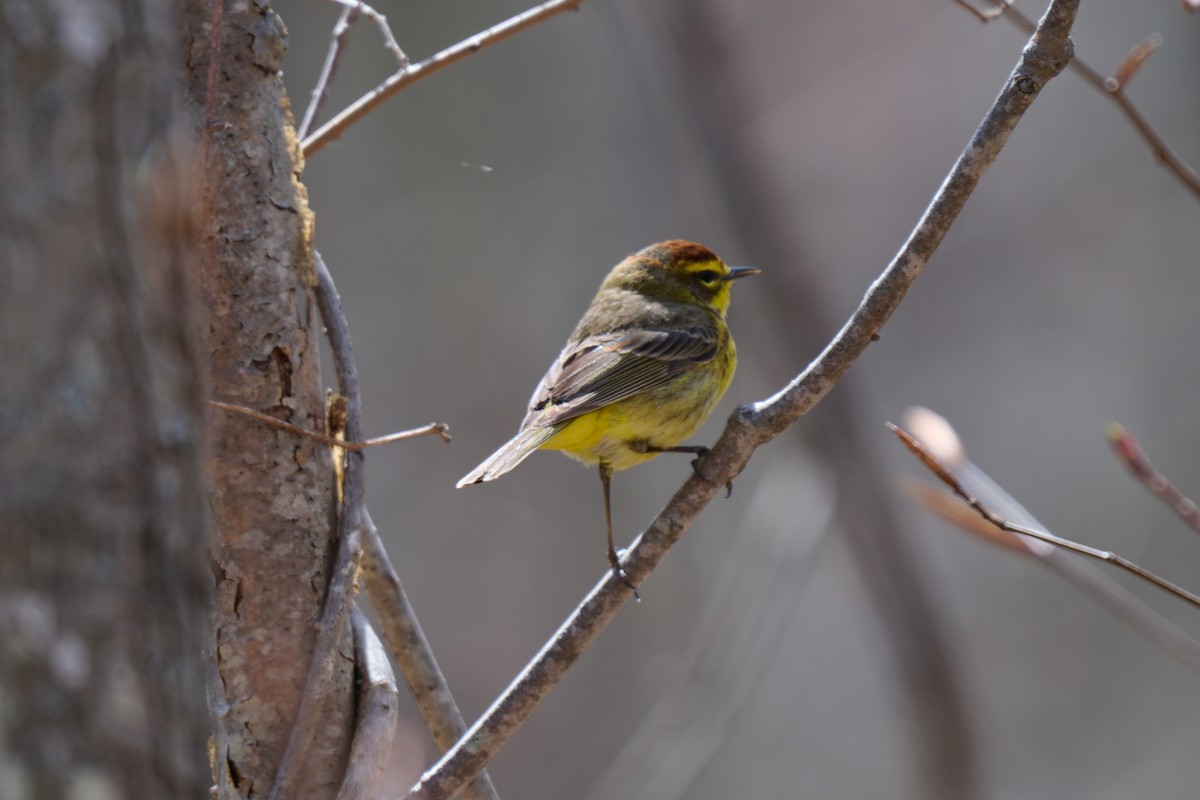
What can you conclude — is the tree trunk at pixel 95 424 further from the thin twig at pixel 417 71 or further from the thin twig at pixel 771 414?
the thin twig at pixel 417 71

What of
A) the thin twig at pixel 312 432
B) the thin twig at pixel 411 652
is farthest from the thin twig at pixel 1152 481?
the thin twig at pixel 411 652

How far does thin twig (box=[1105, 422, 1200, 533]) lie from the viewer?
6.24 feet

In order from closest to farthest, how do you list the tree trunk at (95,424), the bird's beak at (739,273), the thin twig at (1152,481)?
the tree trunk at (95,424), the thin twig at (1152,481), the bird's beak at (739,273)

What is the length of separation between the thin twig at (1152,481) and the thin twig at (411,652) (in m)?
1.40

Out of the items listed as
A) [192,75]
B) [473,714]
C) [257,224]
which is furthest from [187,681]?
[473,714]

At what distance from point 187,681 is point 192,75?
4.41 feet

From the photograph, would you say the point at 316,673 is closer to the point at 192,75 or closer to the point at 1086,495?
the point at 192,75

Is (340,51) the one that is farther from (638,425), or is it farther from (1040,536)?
(1040,536)

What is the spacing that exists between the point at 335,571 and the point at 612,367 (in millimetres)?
2236

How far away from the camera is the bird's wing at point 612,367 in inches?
154

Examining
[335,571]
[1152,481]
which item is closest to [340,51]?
[335,571]

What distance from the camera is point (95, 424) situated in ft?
3.53

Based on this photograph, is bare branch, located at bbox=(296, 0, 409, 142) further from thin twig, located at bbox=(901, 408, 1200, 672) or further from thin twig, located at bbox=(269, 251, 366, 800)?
thin twig, located at bbox=(901, 408, 1200, 672)

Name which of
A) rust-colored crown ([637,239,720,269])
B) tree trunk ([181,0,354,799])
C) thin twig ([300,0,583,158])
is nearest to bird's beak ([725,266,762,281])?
rust-colored crown ([637,239,720,269])
